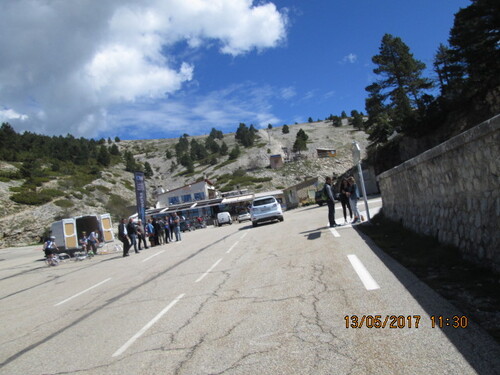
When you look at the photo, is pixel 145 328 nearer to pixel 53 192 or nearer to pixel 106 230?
pixel 106 230

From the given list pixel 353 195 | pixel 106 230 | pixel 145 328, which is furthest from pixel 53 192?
pixel 145 328

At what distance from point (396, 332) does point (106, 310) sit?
5.33m

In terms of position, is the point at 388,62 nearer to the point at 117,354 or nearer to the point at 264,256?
the point at 264,256

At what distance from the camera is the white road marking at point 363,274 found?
217 inches

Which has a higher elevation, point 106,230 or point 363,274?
point 106,230

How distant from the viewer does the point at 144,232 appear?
2039cm

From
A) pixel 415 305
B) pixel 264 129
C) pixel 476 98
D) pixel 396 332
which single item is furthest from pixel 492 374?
pixel 264 129

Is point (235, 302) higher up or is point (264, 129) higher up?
point (264, 129)

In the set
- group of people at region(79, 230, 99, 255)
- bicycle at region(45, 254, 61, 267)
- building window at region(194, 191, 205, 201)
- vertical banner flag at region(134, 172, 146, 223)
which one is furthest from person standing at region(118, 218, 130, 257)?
building window at region(194, 191, 205, 201)

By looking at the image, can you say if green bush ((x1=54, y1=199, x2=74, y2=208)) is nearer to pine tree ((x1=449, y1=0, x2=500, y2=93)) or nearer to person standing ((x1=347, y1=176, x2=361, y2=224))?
person standing ((x1=347, y1=176, x2=361, y2=224))

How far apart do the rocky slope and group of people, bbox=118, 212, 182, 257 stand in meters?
27.3

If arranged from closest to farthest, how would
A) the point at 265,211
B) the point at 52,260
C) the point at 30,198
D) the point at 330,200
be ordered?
the point at 330,200, the point at 52,260, the point at 265,211, the point at 30,198

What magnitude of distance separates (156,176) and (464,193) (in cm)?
11101

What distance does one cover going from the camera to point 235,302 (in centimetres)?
583
